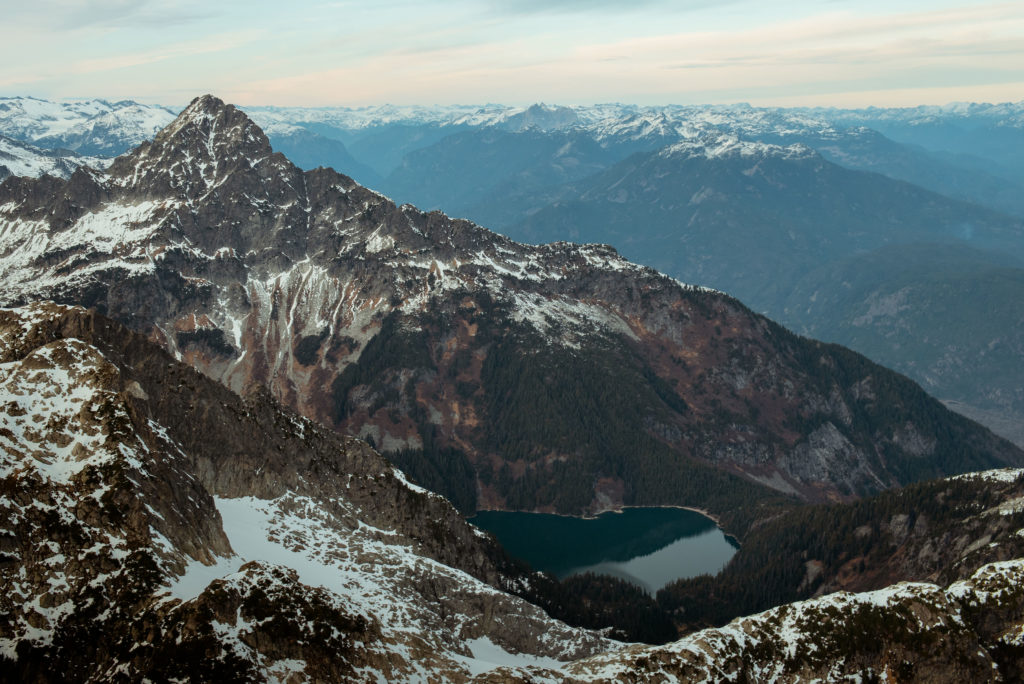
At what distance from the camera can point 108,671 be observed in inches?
2339

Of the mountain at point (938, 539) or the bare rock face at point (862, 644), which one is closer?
the bare rock face at point (862, 644)

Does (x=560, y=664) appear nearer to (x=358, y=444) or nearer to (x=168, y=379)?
(x=358, y=444)

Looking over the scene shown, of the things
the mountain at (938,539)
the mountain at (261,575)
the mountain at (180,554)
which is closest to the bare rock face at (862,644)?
the mountain at (261,575)

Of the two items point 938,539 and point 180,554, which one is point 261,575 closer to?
point 180,554

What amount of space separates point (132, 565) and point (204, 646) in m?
11.4

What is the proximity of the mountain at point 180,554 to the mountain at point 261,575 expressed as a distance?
21cm

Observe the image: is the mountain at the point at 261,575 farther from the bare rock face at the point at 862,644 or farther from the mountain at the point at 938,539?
the mountain at the point at 938,539

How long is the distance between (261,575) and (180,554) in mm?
9153

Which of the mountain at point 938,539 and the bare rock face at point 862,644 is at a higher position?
the bare rock face at point 862,644

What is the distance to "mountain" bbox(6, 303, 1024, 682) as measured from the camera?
6334 cm

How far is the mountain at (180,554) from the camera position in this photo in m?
62.2

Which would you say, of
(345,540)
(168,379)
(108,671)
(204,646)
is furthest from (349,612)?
(168,379)

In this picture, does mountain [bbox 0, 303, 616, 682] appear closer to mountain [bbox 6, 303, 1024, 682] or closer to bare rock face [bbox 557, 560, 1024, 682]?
mountain [bbox 6, 303, 1024, 682]

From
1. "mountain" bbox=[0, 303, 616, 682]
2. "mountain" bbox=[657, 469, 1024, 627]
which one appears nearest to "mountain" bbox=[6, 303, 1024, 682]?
"mountain" bbox=[0, 303, 616, 682]
